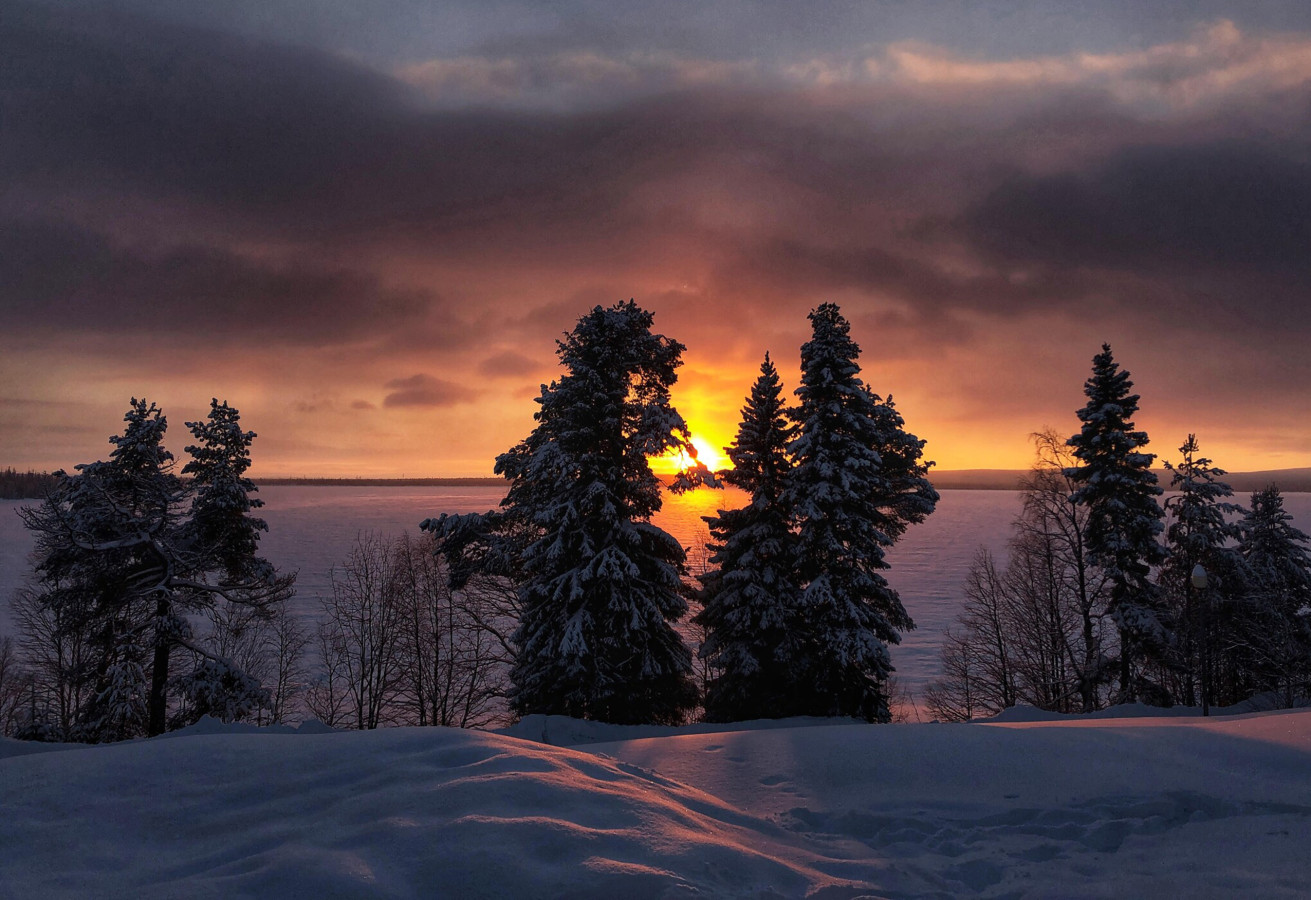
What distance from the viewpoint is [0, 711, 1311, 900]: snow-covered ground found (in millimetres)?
4281

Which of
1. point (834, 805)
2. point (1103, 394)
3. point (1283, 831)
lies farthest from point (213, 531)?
point (1103, 394)

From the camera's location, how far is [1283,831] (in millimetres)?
5613

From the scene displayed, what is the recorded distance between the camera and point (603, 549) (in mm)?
17125

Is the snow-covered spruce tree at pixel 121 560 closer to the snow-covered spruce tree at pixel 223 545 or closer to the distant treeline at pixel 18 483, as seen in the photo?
the snow-covered spruce tree at pixel 223 545

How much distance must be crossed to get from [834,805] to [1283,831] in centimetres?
405

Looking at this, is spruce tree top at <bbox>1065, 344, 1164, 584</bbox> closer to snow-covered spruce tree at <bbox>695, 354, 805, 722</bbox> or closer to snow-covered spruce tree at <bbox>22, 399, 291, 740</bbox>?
snow-covered spruce tree at <bbox>695, 354, 805, 722</bbox>

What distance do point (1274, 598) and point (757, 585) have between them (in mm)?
22492

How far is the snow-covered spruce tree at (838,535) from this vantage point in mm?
18062

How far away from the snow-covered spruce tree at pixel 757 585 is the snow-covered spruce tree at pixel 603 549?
84.3 inches

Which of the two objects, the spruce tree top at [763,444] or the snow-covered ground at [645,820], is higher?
the spruce tree top at [763,444]

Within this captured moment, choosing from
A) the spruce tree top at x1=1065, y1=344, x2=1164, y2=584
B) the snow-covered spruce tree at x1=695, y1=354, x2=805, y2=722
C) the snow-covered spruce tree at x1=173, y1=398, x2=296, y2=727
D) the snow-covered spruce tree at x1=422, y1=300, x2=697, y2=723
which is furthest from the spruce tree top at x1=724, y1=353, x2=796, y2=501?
the snow-covered spruce tree at x1=173, y1=398, x2=296, y2=727

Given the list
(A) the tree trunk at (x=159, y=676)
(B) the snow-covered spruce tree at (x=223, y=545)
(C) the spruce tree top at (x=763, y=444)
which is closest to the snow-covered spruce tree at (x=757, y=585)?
(C) the spruce tree top at (x=763, y=444)

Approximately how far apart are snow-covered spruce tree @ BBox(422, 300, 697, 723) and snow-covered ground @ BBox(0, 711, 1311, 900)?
9.17 m

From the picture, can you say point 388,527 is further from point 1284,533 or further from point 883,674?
point 1284,533
